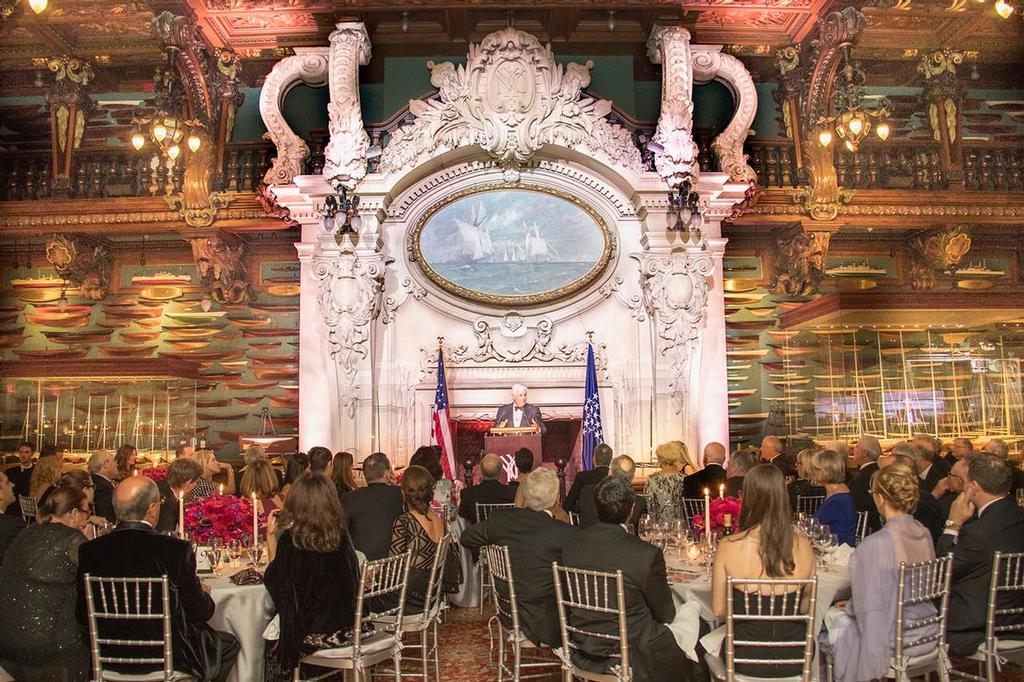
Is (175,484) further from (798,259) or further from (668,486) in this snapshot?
(798,259)

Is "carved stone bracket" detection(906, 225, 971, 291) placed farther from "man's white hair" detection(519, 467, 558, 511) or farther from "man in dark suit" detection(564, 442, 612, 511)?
"man's white hair" detection(519, 467, 558, 511)

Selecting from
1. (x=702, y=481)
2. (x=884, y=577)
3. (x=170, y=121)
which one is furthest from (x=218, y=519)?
(x=170, y=121)

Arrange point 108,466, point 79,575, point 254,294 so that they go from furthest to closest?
1. point 254,294
2. point 108,466
3. point 79,575

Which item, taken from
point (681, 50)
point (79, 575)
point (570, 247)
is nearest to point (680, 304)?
point (570, 247)

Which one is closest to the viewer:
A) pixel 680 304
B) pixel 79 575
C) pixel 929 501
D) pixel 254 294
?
pixel 79 575

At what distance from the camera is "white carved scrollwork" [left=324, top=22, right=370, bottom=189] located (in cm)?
1045

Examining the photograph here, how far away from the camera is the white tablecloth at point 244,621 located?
4.46m

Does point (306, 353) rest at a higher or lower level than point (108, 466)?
higher

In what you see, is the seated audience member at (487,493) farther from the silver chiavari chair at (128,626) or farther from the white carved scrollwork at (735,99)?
the white carved scrollwork at (735,99)

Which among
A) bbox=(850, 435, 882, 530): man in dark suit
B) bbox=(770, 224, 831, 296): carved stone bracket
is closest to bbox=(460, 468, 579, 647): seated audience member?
bbox=(850, 435, 882, 530): man in dark suit

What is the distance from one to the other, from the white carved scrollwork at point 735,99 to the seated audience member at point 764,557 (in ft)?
26.3

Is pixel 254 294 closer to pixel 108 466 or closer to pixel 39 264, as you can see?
pixel 39 264

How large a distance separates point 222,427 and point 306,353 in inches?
104

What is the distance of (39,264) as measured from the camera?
1353cm
